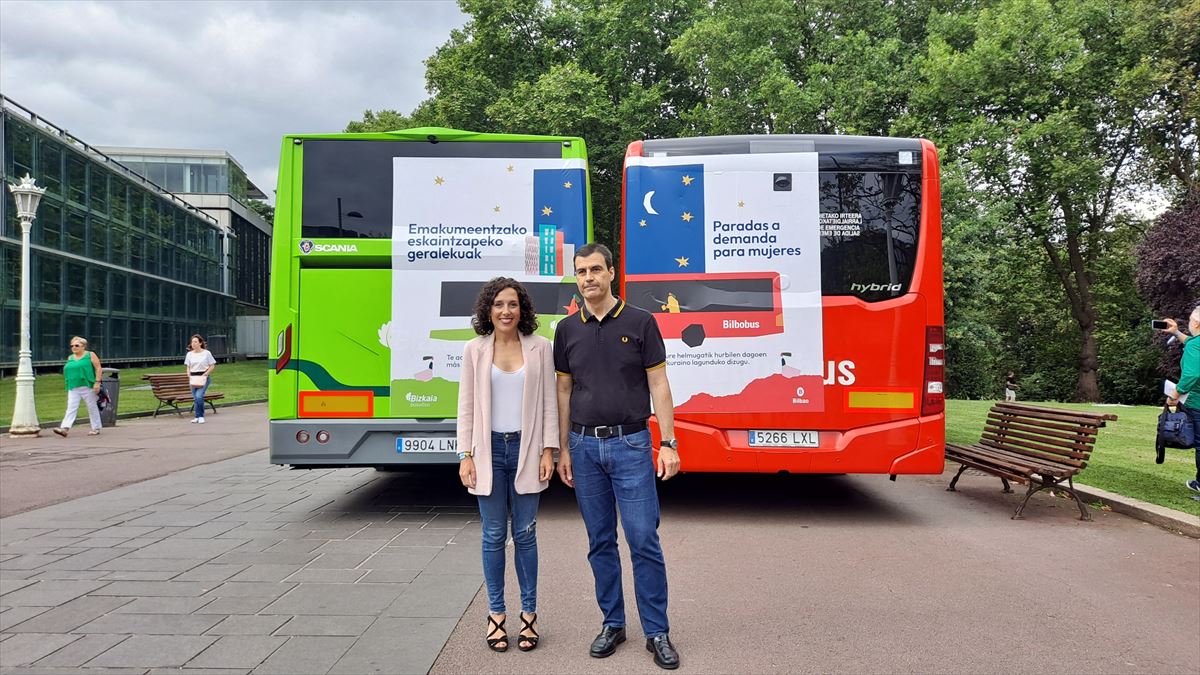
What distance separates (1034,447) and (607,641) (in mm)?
5503

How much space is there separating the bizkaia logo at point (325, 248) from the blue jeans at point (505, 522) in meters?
3.27

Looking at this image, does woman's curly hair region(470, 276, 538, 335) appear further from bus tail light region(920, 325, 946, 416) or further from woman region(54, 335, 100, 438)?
woman region(54, 335, 100, 438)

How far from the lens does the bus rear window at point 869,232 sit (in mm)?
6258

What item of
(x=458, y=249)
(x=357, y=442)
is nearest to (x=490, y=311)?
(x=458, y=249)

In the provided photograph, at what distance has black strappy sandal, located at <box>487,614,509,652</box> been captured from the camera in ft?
11.9

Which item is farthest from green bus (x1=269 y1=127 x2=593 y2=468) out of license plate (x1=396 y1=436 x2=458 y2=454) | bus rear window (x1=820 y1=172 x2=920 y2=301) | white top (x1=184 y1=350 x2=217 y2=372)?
white top (x1=184 y1=350 x2=217 y2=372)

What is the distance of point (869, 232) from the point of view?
6297mm

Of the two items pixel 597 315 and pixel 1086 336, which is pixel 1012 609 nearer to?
pixel 597 315

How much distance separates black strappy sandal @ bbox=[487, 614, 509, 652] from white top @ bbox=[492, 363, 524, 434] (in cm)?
89

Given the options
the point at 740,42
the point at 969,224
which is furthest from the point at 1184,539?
the point at 740,42

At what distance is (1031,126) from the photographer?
59.3 ft

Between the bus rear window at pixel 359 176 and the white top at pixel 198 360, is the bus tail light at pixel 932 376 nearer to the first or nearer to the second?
the bus rear window at pixel 359 176

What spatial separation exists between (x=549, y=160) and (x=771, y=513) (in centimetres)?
352

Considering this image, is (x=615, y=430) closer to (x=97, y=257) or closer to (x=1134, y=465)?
(x=1134, y=465)
